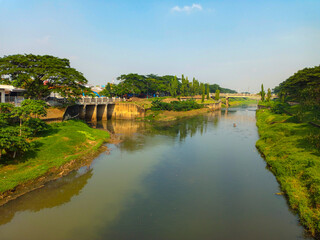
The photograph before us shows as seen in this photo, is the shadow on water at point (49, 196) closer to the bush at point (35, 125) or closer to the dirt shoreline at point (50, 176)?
the dirt shoreline at point (50, 176)

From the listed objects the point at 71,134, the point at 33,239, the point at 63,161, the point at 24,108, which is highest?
the point at 24,108

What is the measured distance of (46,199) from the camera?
18141mm

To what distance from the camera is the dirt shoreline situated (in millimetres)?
17656

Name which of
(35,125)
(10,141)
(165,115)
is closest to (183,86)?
(165,115)

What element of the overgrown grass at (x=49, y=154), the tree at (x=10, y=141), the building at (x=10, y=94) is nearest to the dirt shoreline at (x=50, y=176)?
the overgrown grass at (x=49, y=154)

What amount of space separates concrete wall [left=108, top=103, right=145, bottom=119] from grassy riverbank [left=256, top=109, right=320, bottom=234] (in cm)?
4315

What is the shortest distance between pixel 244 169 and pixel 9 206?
80.3ft

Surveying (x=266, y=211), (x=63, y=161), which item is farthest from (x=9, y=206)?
(x=266, y=211)

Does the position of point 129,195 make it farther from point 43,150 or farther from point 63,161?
point 43,150

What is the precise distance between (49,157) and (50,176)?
331 cm

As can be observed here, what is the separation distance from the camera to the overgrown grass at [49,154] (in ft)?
63.7

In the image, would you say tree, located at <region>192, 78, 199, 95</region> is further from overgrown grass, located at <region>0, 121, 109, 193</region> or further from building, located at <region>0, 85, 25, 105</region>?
building, located at <region>0, 85, 25, 105</region>

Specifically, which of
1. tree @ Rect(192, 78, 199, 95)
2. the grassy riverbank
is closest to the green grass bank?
the grassy riverbank

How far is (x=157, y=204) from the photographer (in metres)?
17.8
